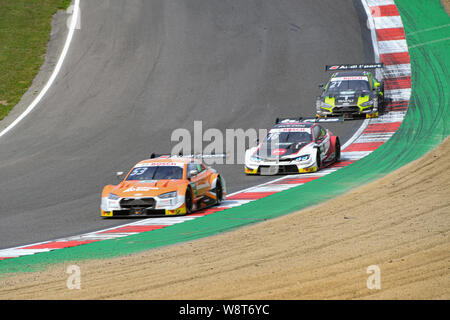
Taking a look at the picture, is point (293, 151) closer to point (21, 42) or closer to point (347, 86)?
point (347, 86)

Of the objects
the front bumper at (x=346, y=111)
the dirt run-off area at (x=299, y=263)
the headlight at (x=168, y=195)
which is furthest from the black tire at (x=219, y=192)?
the front bumper at (x=346, y=111)

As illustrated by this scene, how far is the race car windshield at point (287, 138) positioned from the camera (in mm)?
21203

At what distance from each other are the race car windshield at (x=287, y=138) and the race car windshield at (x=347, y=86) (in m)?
6.95

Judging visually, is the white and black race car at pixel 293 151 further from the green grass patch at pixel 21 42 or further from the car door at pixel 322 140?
the green grass patch at pixel 21 42

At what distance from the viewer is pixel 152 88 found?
29828mm

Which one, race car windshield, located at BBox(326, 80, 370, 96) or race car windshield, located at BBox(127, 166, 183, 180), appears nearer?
race car windshield, located at BBox(127, 166, 183, 180)

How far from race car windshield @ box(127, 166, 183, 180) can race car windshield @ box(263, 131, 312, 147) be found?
5.06 meters

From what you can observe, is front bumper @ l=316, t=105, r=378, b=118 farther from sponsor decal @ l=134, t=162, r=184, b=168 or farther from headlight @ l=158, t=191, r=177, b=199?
headlight @ l=158, t=191, r=177, b=199

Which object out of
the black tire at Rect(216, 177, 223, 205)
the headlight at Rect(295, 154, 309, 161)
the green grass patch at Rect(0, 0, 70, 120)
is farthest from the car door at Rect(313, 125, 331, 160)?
the green grass patch at Rect(0, 0, 70, 120)

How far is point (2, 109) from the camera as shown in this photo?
28500mm

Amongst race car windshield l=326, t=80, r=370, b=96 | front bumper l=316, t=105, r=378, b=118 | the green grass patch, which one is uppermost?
the green grass patch

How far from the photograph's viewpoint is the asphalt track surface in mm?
19344

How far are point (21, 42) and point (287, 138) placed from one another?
17739 mm

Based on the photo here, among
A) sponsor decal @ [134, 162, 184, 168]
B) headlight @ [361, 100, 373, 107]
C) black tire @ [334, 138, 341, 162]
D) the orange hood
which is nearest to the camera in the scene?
the orange hood
